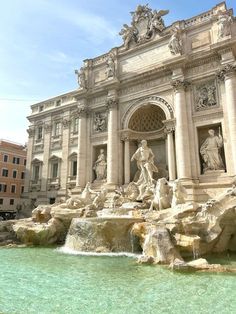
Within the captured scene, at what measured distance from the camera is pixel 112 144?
774 inches

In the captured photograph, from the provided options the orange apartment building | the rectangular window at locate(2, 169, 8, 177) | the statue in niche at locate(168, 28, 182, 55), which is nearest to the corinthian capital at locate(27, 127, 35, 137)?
the orange apartment building

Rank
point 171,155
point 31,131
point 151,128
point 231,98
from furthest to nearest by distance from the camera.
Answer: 1. point 31,131
2. point 151,128
3. point 171,155
4. point 231,98

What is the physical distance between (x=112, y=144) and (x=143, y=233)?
10.4m

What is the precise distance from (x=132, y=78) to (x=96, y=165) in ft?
23.7

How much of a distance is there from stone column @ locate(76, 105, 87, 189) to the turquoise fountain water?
41.1 feet

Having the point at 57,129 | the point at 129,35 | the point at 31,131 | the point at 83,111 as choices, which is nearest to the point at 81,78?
the point at 83,111

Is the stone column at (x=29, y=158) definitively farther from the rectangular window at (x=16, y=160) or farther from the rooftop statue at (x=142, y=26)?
the rooftop statue at (x=142, y=26)

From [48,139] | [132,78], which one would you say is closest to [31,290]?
[132,78]

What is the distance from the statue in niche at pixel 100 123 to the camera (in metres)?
21.3

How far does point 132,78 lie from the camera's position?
19.8m

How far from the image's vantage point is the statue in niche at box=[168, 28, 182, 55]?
18.0m

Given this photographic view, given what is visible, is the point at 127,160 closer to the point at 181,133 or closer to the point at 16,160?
the point at 181,133

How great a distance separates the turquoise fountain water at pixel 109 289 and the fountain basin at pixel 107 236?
7.80 feet

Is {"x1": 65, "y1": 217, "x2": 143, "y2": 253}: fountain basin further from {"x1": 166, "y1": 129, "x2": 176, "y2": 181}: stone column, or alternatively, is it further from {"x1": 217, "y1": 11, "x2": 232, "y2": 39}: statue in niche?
{"x1": 217, "y1": 11, "x2": 232, "y2": 39}: statue in niche
